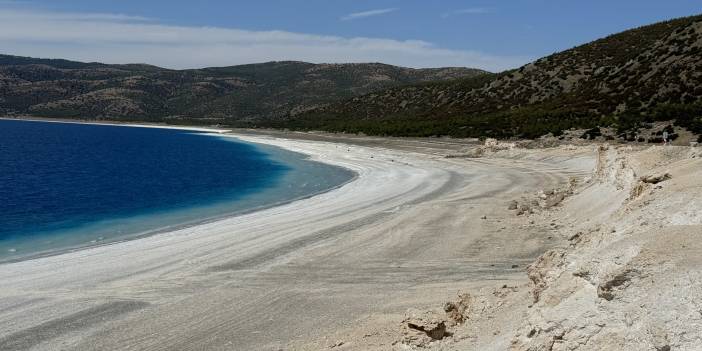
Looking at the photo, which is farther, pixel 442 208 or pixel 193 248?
pixel 442 208

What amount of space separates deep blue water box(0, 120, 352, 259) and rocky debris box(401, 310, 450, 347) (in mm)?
14825

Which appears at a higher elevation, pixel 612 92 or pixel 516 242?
pixel 612 92

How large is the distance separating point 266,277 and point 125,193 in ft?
83.9

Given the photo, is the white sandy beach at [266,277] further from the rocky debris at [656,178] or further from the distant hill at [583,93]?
the distant hill at [583,93]

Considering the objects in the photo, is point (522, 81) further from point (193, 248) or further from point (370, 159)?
point (193, 248)

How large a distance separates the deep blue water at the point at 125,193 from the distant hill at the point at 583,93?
78.5ft

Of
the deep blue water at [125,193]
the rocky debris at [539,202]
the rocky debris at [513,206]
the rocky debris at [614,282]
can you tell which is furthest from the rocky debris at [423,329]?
the deep blue water at [125,193]

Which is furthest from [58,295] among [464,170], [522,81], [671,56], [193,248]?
[522,81]

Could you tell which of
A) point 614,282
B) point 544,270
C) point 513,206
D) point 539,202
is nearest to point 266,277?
point 544,270

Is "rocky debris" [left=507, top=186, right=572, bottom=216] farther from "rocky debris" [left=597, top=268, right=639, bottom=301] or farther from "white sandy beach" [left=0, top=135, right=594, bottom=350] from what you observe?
"rocky debris" [left=597, top=268, right=639, bottom=301]

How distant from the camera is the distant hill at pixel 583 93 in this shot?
174 feet

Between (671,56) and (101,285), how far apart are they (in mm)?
68601

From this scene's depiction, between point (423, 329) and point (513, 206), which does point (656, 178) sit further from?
point (513, 206)

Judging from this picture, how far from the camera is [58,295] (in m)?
11.9
